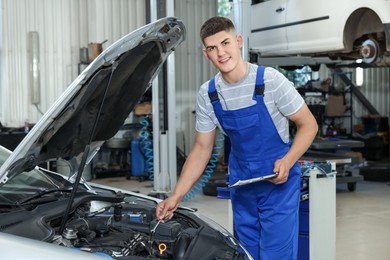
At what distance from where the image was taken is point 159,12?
6.97 meters

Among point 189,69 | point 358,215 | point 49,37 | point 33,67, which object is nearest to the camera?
point 358,215

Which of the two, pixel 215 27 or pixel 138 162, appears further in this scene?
pixel 138 162

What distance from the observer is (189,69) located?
10.5 m

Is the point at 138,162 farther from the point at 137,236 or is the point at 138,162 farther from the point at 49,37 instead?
the point at 137,236

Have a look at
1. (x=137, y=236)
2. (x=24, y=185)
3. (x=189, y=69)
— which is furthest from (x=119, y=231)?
(x=189, y=69)

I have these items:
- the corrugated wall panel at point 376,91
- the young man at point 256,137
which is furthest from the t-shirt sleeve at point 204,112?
the corrugated wall panel at point 376,91

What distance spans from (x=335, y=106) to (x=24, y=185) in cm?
973

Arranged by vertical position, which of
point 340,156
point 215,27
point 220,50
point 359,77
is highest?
point 359,77

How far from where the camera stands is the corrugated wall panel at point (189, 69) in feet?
34.2

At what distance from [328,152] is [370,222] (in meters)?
2.23

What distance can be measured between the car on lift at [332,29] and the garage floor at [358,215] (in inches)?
67.6

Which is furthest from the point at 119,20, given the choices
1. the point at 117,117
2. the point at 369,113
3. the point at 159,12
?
the point at 117,117

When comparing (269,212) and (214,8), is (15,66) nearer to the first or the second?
(214,8)

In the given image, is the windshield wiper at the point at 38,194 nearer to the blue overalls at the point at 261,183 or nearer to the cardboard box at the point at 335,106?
the blue overalls at the point at 261,183
